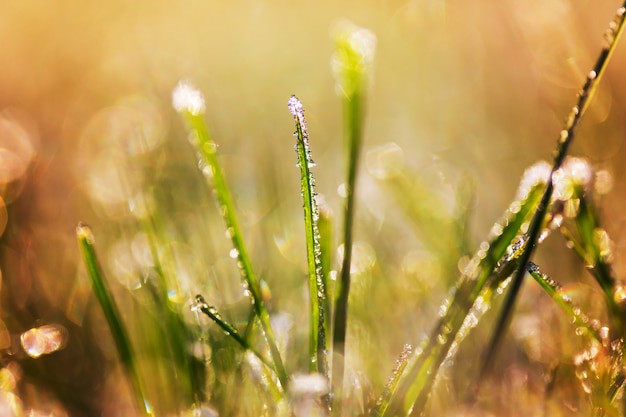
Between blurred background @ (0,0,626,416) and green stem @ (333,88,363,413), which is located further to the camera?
blurred background @ (0,0,626,416)

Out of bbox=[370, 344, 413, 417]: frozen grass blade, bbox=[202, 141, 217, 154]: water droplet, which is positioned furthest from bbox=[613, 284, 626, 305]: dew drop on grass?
bbox=[202, 141, 217, 154]: water droplet

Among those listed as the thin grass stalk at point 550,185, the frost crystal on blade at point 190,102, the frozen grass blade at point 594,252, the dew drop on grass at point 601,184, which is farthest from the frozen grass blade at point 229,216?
the dew drop on grass at point 601,184

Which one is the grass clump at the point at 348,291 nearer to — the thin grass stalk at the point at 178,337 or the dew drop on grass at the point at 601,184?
the thin grass stalk at the point at 178,337

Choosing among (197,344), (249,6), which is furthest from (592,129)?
(249,6)

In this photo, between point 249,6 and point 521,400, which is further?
point 249,6

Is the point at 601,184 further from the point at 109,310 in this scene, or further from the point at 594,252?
the point at 109,310

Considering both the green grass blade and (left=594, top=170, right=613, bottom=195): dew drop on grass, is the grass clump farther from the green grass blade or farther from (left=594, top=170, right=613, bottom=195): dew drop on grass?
(left=594, top=170, right=613, bottom=195): dew drop on grass

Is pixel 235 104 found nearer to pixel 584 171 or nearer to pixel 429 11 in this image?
pixel 429 11
